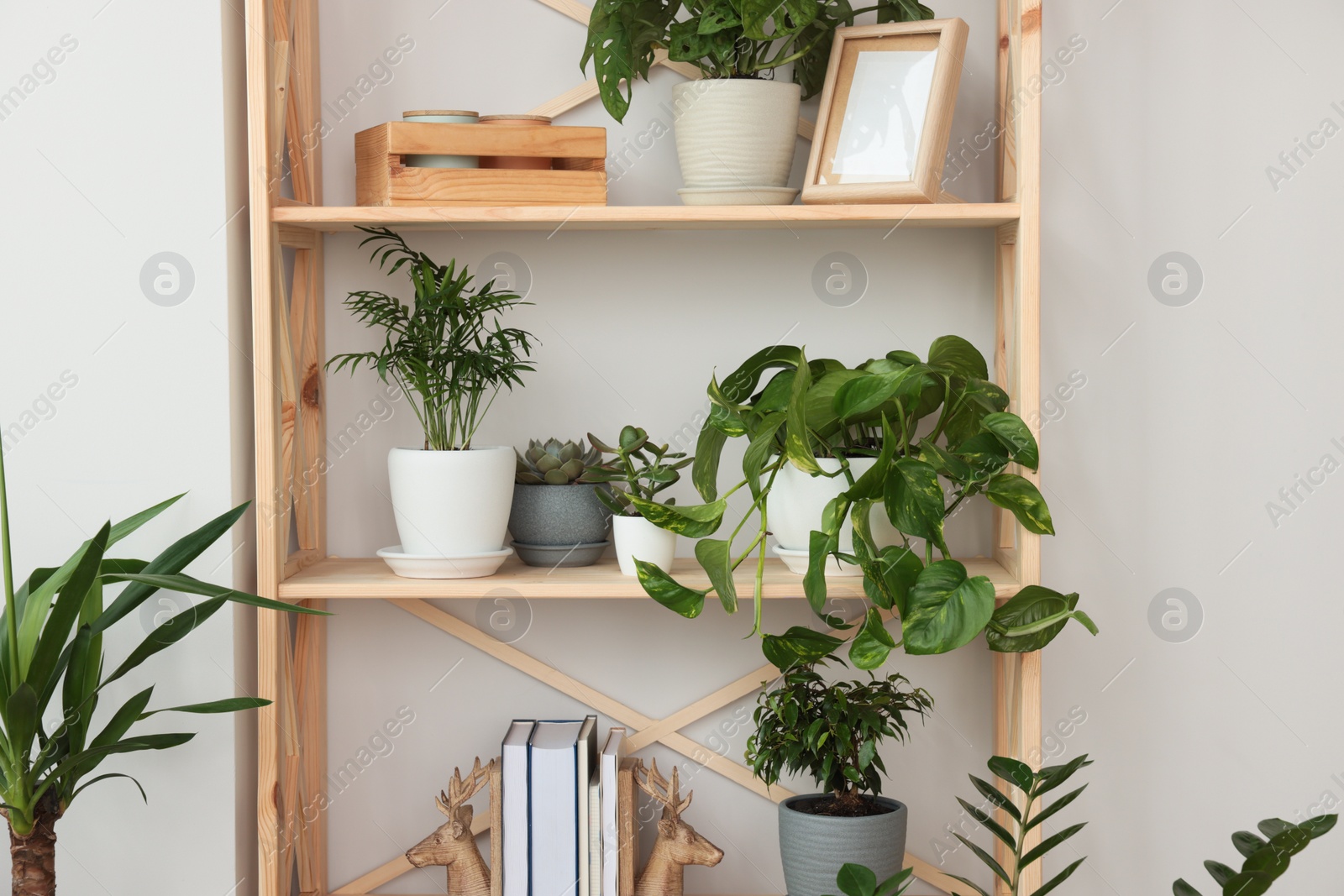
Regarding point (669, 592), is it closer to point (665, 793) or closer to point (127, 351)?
point (665, 793)

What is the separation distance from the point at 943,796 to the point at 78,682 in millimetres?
1135

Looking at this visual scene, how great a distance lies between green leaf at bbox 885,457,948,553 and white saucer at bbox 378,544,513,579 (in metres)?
0.51

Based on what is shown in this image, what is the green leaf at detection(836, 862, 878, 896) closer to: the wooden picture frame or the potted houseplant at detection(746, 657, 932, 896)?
the potted houseplant at detection(746, 657, 932, 896)

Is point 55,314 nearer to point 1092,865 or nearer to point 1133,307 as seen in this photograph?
point 1133,307

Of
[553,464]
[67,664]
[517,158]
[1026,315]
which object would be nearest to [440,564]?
[553,464]

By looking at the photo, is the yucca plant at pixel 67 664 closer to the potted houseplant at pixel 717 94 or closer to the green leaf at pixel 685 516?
the green leaf at pixel 685 516

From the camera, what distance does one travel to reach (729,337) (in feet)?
4.97

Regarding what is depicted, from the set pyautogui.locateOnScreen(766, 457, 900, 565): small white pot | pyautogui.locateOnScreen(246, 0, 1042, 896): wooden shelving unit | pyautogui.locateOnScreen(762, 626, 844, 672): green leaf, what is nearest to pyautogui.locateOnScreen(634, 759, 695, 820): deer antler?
pyautogui.locateOnScreen(246, 0, 1042, 896): wooden shelving unit

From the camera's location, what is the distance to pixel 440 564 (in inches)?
51.4

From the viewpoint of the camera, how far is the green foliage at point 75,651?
1.12m

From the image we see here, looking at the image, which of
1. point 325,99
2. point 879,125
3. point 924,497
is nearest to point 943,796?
point 924,497

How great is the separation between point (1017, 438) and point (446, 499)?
68 cm

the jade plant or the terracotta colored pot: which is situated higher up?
the terracotta colored pot

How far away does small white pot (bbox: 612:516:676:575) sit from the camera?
1321 mm
